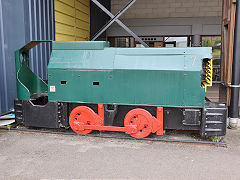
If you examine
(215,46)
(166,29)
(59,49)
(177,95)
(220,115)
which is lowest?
(220,115)

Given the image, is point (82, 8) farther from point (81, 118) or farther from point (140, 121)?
point (140, 121)

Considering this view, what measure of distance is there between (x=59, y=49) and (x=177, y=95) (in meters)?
2.59

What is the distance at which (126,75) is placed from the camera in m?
4.88

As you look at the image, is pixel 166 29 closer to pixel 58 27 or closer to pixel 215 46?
pixel 215 46

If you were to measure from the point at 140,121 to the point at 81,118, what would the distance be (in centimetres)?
124

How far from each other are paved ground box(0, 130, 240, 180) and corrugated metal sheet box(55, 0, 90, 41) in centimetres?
497

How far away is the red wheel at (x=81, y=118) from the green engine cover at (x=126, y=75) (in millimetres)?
199

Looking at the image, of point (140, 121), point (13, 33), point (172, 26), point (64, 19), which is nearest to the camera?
point (140, 121)

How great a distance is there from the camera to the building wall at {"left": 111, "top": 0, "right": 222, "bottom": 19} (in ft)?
43.7

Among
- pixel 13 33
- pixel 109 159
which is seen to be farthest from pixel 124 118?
pixel 13 33

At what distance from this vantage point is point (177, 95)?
15.7 feet

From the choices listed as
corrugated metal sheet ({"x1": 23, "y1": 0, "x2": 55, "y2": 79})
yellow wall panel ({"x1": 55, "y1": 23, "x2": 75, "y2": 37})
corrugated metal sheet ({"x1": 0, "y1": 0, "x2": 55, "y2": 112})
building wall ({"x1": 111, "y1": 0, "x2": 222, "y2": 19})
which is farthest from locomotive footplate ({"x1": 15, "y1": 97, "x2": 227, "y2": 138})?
building wall ({"x1": 111, "y1": 0, "x2": 222, "y2": 19})

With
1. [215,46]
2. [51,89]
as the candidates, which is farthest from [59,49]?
[215,46]

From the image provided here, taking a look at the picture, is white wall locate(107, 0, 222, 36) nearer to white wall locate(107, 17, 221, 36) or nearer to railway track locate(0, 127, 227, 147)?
white wall locate(107, 17, 221, 36)
